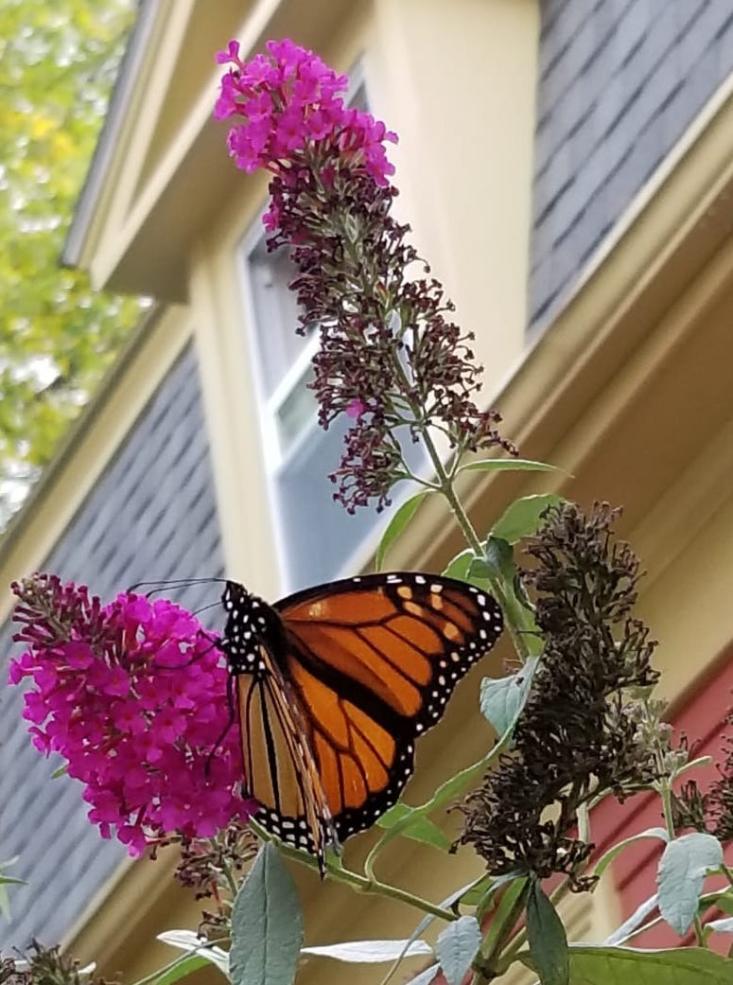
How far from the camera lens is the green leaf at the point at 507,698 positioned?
44.0 inches

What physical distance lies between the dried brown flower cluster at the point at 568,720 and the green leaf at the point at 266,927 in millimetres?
139

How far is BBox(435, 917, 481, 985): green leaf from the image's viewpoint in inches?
42.1

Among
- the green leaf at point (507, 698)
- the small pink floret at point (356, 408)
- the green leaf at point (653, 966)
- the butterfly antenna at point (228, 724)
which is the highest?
the small pink floret at point (356, 408)

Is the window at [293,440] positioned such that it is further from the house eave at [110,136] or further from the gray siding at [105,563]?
the house eave at [110,136]

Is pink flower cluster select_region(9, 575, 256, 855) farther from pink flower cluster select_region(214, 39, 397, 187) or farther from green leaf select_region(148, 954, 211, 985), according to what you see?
pink flower cluster select_region(214, 39, 397, 187)

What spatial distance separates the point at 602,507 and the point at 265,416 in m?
2.56

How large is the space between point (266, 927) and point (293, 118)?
64cm

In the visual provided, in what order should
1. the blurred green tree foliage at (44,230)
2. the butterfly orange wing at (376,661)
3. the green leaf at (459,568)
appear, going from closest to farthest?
the butterfly orange wing at (376,661), the green leaf at (459,568), the blurred green tree foliage at (44,230)

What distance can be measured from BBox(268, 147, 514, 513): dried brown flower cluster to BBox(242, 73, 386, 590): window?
1.81 metres

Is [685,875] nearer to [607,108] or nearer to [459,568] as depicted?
[459,568]

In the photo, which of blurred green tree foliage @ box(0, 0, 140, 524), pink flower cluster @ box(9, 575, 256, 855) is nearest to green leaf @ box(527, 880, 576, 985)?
pink flower cluster @ box(9, 575, 256, 855)

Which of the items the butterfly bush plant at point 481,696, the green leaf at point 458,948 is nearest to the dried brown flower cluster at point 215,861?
the butterfly bush plant at point 481,696

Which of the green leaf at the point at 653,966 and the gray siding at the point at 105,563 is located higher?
the gray siding at the point at 105,563

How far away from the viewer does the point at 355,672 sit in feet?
4.31
